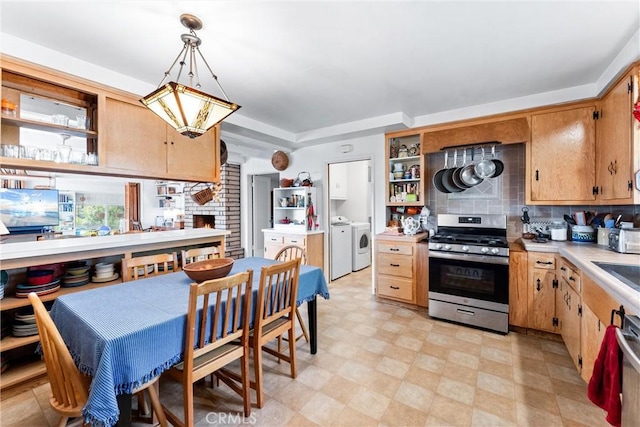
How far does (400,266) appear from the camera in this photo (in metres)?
3.39

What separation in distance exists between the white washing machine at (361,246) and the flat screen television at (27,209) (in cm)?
595

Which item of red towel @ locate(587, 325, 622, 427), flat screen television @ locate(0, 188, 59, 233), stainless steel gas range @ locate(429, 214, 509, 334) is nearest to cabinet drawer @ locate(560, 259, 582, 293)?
stainless steel gas range @ locate(429, 214, 509, 334)

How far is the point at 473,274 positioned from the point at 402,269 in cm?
78

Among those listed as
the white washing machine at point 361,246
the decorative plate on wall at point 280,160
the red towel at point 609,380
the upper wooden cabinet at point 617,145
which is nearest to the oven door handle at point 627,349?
the red towel at point 609,380

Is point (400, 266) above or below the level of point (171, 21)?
below

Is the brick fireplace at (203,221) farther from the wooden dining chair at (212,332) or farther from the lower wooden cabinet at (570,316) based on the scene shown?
the lower wooden cabinet at (570,316)

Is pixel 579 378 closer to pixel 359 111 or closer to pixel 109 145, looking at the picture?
pixel 359 111

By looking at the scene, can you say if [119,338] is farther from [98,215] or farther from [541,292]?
[98,215]

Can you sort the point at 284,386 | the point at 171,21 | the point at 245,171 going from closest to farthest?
the point at 171,21 < the point at 284,386 < the point at 245,171

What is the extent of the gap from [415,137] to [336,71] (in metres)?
1.85

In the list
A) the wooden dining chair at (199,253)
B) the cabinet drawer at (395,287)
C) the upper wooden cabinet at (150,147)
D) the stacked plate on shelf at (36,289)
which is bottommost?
the cabinet drawer at (395,287)

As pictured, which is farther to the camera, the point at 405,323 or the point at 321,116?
the point at 321,116

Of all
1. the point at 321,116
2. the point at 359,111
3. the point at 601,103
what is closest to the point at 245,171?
the point at 321,116

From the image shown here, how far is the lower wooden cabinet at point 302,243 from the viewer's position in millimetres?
4219
